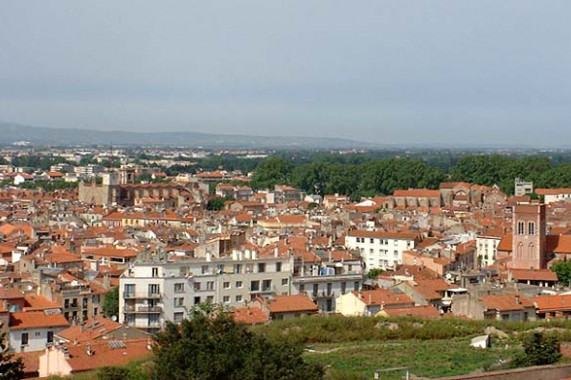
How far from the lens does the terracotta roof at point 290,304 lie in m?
29.2

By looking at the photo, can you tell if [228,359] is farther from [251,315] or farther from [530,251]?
[530,251]

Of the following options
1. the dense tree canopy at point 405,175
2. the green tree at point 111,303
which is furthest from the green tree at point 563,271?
the dense tree canopy at point 405,175

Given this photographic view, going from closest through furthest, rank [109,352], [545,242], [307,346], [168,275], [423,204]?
[109,352] < [307,346] < [168,275] < [545,242] < [423,204]

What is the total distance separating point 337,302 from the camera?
31.9 m

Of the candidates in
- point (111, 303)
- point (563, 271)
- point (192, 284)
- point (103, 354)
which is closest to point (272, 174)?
point (563, 271)

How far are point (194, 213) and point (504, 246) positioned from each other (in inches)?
1205

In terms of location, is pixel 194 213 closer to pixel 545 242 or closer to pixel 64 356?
pixel 545 242

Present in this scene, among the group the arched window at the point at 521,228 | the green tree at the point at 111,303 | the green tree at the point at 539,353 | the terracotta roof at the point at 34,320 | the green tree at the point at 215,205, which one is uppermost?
the green tree at the point at 539,353

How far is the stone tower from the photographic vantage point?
44.2 m

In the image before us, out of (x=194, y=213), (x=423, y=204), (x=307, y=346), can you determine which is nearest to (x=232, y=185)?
(x=423, y=204)

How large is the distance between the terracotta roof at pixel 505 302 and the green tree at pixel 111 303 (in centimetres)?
1082

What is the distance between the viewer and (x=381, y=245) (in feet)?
162

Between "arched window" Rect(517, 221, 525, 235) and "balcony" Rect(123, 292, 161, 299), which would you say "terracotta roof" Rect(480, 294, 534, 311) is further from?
"arched window" Rect(517, 221, 525, 235)

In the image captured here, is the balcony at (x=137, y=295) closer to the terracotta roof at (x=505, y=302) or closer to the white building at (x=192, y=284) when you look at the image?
the white building at (x=192, y=284)
